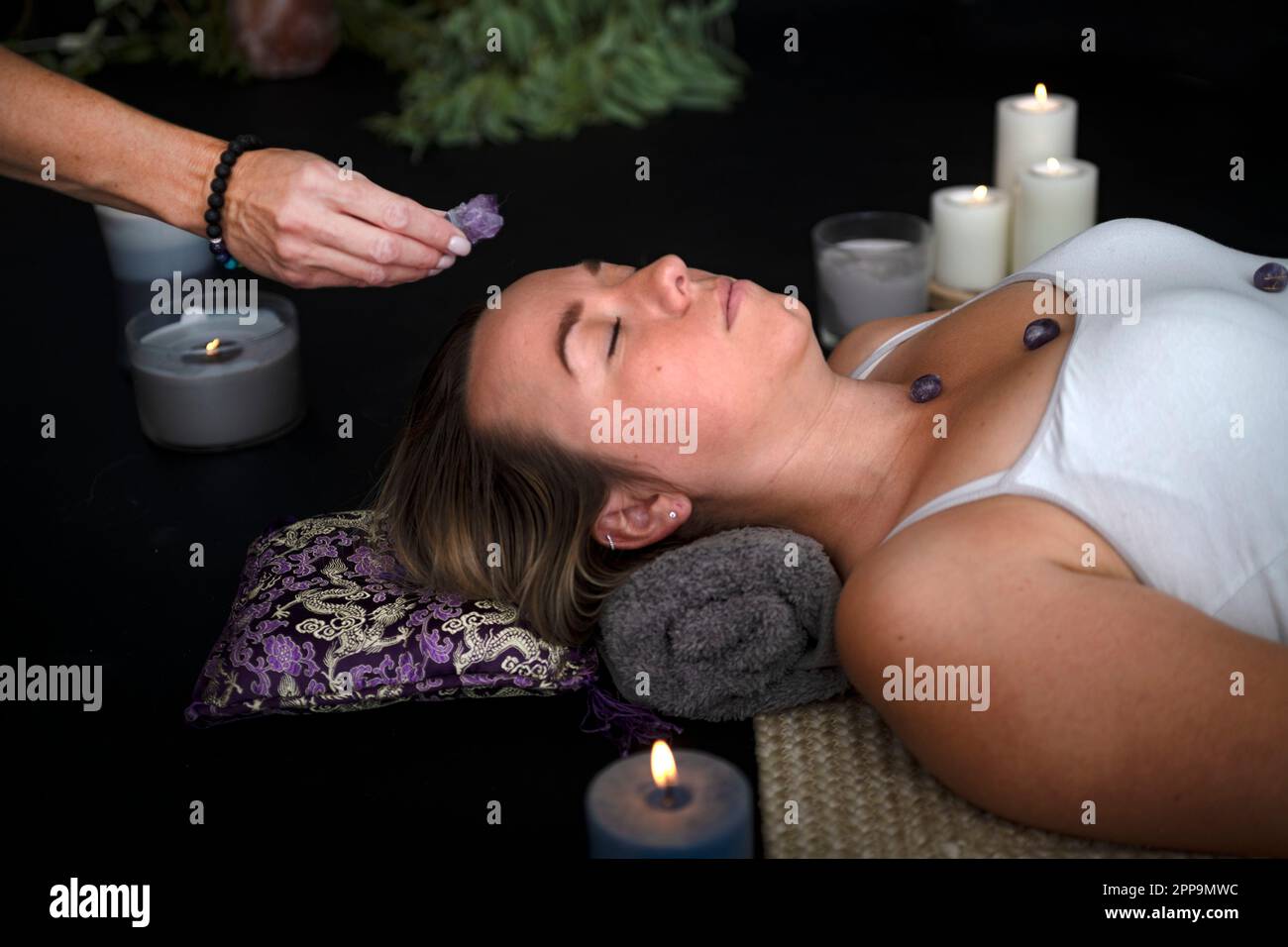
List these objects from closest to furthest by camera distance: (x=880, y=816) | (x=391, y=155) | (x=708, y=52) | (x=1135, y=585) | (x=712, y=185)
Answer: (x=1135, y=585)
(x=880, y=816)
(x=712, y=185)
(x=391, y=155)
(x=708, y=52)

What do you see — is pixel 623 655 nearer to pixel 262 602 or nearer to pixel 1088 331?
pixel 262 602

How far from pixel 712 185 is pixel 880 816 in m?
2.40

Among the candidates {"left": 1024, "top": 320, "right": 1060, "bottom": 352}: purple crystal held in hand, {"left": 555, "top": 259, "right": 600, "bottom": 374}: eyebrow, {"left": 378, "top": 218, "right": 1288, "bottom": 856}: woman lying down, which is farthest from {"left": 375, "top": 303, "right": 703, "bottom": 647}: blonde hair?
{"left": 1024, "top": 320, "right": 1060, "bottom": 352}: purple crystal held in hand

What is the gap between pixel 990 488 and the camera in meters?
1.60

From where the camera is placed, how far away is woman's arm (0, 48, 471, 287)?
1.76m

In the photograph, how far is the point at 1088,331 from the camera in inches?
66.5

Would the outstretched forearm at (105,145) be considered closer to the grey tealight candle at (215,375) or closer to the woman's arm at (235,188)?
the woman's arm at (235,188)

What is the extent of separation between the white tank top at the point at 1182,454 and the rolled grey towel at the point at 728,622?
178mm

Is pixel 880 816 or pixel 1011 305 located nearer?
pixel 880 816

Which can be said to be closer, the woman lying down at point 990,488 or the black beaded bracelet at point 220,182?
the woman lying down at point 990,488

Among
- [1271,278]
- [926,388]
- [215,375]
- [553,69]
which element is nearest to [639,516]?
[926,388]

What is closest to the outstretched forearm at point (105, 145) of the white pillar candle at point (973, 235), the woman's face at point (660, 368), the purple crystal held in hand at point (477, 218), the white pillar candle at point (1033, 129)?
the purple crystal held in hand at point (477, 218)

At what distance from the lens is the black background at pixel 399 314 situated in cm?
182
